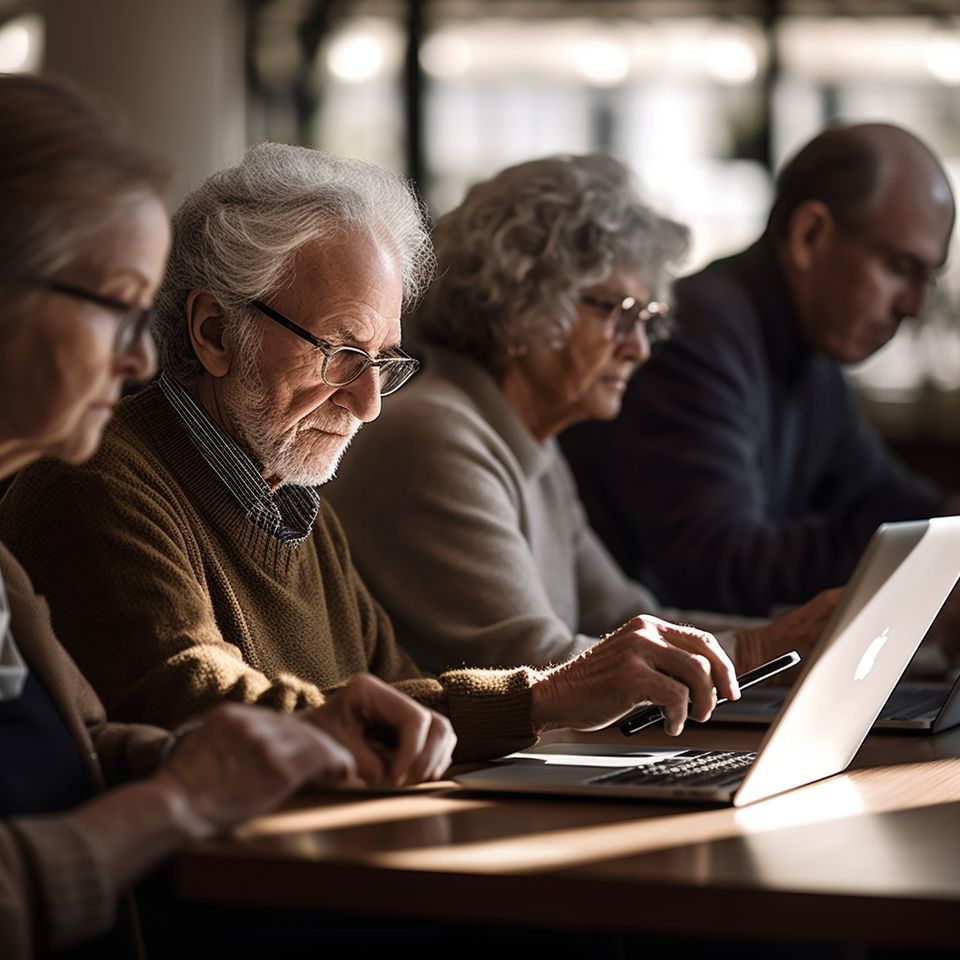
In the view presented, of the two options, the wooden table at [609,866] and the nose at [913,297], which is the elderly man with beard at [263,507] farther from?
the nose at [913,297]

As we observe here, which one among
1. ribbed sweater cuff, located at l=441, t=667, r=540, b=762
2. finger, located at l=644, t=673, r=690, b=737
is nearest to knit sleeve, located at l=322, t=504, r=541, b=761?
ribbed sweater cuff, located at l=441, t=667, r=540, b=762

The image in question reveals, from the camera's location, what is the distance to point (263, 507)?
1.61 m

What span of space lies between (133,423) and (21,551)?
180mm

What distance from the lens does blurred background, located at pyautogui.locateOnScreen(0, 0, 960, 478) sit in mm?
5902

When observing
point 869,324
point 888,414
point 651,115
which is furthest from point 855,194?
point 651,115

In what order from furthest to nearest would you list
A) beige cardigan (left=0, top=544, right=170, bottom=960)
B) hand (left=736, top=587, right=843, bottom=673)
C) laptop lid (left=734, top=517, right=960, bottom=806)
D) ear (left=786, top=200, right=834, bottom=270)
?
ear (left=786, top=200, right=834, bottom=270), hand (left=736, top=587, right=843, bottom=673), laptop lid (left=734, top=517, right=960, bottom=806), beige cardigan (left=0, top=544, right=170, bottom=960)

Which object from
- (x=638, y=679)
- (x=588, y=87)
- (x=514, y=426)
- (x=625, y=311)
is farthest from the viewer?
(x=588, y=87)

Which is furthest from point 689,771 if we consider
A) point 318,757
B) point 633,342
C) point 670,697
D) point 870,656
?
point 633,342

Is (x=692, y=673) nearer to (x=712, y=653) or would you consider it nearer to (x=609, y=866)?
(x=712, y=653)

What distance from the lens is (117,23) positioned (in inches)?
217

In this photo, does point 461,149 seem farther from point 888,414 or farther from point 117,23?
point 888,414

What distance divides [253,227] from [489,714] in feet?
1.74

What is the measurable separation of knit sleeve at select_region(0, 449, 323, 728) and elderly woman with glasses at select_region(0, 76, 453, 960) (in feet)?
0.47

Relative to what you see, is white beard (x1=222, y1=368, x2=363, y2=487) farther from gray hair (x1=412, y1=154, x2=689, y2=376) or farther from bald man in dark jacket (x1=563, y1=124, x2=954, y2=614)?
bald man in dark jacket (x1=563, y1=124, x2=954, y2=614)
